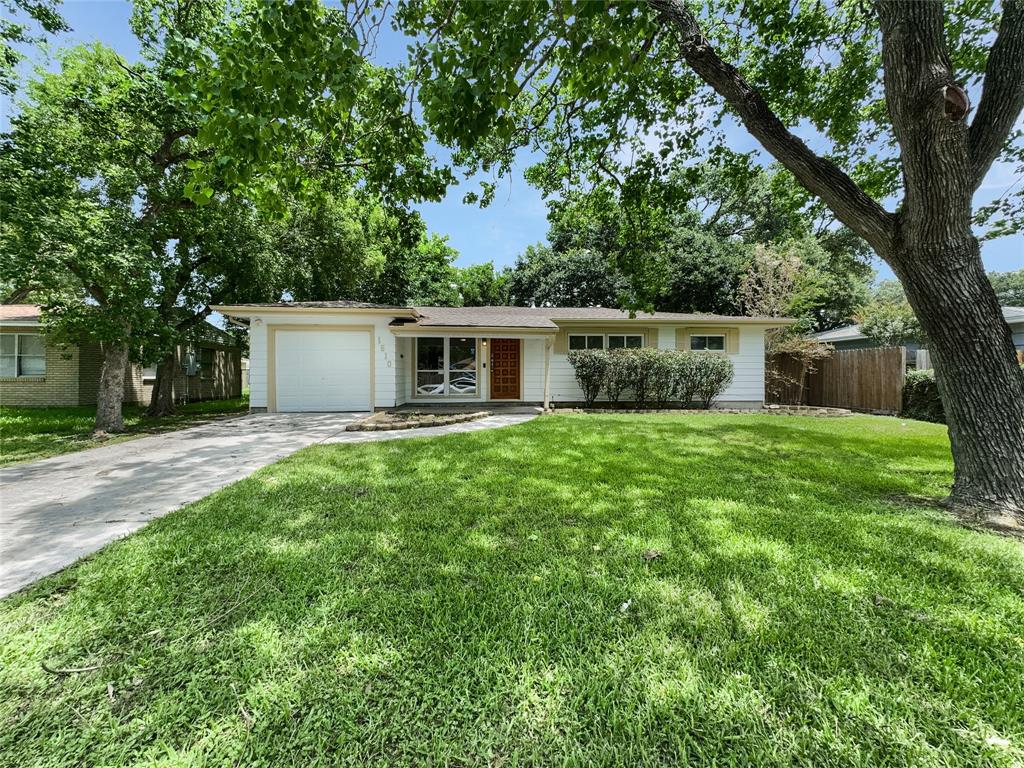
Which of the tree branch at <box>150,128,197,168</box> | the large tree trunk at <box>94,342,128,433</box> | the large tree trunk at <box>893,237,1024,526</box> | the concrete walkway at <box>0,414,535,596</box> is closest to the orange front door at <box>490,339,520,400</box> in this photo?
the concrete walkway at <box>0,414,535,596</box>

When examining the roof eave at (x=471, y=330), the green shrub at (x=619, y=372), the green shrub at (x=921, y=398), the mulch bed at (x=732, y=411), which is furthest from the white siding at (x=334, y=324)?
the green shrub at (x=921, y=398)

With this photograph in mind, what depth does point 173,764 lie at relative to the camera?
4.31 feet

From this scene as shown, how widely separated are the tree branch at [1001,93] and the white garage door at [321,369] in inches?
415

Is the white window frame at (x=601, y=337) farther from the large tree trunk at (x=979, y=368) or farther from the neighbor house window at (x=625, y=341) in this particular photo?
the large tree trunk at (x=979, y=368)

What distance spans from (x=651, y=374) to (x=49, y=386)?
18971 mm

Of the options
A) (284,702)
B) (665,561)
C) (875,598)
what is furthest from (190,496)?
(875,598)

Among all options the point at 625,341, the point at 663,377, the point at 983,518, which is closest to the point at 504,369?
the point at 625,341

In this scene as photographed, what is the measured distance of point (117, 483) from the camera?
4.43 meters

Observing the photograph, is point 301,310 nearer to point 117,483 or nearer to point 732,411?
point 117,483

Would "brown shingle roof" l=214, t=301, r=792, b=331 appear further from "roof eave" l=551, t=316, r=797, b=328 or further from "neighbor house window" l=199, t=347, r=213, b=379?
"neighbor house window" l=199, t=347, r=213, b=379

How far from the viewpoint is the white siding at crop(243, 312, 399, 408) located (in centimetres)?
1031

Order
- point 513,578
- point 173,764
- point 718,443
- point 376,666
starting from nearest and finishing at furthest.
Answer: point 173,764
point 376,666
point 513,578
point 718,443

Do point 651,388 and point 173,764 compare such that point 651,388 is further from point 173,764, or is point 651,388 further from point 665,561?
point 173,764

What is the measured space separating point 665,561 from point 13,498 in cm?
596
